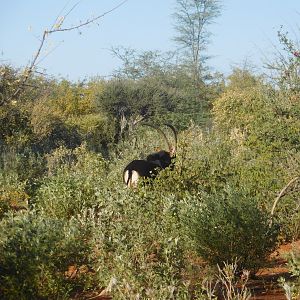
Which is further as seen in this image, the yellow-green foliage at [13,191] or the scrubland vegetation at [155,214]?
the yellow-green foliage at [13,191]

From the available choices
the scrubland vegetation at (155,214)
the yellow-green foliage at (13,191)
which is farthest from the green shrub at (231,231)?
the yellow-green foliage at (13,191)

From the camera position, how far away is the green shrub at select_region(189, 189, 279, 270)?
6668mm

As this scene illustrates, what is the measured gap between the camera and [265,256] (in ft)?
23.4

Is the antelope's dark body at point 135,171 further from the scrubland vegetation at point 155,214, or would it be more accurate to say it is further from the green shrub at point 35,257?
the green shrub at point 35,257

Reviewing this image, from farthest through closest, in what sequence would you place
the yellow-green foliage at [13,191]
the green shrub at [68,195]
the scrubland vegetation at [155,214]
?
the yellow-green foliage at [13,191] → the green shrub at [68,195] → the scrubland vegetation at [155,214]

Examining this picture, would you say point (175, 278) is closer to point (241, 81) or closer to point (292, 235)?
point (292, 235)

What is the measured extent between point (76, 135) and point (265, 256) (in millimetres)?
17655

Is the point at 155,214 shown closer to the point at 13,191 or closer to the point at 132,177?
the point at 132,177

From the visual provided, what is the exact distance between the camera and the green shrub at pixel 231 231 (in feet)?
21.9

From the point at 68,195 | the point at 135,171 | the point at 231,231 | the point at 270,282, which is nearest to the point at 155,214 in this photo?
the point at 231,231

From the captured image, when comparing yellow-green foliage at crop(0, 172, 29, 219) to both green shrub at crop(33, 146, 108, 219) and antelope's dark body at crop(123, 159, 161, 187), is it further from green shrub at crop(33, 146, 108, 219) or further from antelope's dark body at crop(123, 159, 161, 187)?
antelope's dark body at crop(123, 159, 161, 187)

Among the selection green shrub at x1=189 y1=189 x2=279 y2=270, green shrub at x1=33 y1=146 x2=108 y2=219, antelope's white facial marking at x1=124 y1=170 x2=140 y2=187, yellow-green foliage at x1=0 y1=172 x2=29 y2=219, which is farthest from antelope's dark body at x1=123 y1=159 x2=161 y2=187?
green shrub at x1=189 y1=189 x2=279 y2=270

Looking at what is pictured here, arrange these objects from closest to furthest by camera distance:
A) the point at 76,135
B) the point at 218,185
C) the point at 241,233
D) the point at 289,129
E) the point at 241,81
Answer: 1. the point at 241,233
2. the point at 218,185
3. the point at 289,129
4. the point at 76,135
5. the point at 241,81

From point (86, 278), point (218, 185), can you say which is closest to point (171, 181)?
point (218, 185)
